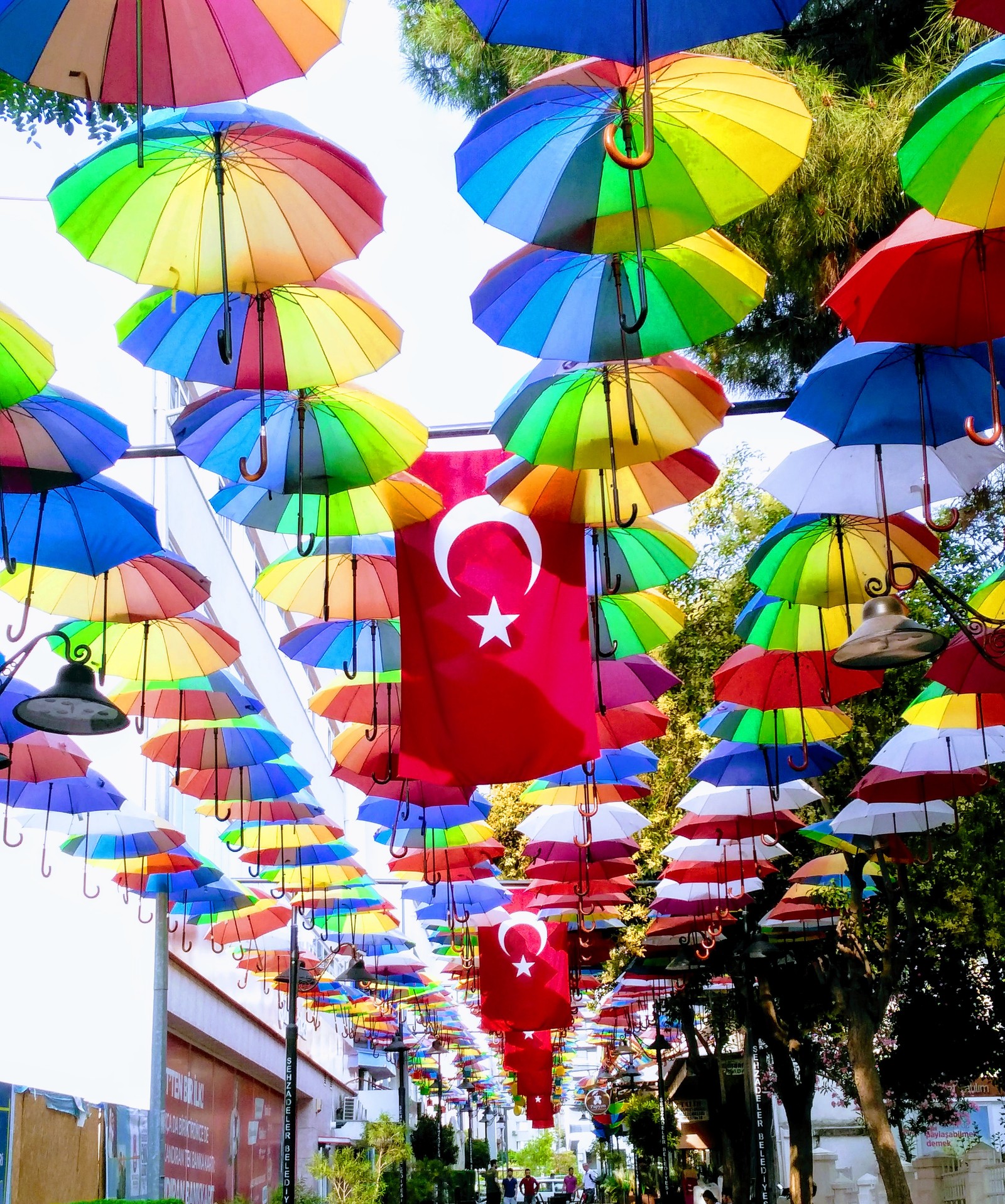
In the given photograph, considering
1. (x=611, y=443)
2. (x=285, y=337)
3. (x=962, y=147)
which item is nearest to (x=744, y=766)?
(x=611, y=443)

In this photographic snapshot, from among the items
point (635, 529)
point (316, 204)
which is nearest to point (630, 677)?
point (635, 529)

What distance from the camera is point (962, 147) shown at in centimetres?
473

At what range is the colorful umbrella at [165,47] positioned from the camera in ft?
14.6

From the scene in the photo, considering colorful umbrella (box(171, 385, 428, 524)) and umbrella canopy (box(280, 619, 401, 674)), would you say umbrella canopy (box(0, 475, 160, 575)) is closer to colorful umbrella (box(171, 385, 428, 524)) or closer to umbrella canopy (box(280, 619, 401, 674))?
colorful umbrella (box(171, 385, 428, 524))

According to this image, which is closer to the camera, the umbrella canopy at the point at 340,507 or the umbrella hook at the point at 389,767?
the umbrella canopy at the point at 340,507

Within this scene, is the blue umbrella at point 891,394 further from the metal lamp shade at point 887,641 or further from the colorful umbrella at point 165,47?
the colorful umbrella at point 165,47

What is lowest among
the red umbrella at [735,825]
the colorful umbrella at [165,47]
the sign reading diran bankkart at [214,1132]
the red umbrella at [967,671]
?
the sign reading diran bankkart at [214,1132]

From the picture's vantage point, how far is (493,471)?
7199 mm

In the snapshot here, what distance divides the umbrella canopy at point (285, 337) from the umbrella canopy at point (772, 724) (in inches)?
227

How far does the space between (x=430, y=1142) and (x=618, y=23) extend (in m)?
44.2

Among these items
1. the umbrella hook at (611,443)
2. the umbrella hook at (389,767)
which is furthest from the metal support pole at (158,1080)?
the umbrella hook at (611,443)

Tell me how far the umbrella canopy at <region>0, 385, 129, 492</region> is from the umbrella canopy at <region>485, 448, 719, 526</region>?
6.85ft

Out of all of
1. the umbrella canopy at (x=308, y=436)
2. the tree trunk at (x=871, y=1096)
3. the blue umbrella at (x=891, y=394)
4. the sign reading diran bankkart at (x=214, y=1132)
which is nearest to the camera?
the blue umbrella at (x=891, y=394)

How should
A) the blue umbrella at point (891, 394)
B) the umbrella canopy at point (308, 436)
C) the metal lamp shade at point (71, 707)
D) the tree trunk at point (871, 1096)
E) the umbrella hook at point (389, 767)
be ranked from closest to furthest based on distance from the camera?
1. the blue umbrella at point (891, 394)
2. the metal lamp shade at point (71, 707)
3. the umbrella canopy at point (308, 436)
4. the umbrella hook at point (389, 767)
5. the tree trunk at point (871, 1096)
